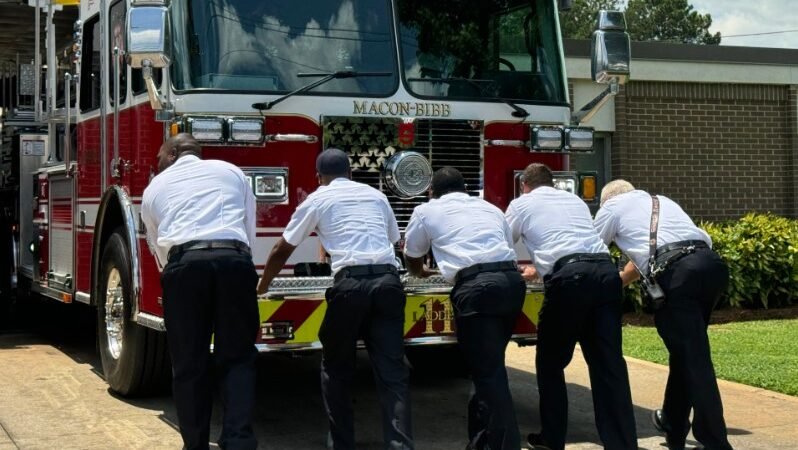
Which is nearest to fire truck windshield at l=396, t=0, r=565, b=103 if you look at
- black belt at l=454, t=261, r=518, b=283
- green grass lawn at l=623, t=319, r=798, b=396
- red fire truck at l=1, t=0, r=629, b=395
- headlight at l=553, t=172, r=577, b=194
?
red fire truck at l=1, t=0, r=629, b=395

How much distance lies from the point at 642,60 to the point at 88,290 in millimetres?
9549

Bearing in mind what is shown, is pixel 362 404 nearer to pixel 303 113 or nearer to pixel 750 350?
pixel 303 113

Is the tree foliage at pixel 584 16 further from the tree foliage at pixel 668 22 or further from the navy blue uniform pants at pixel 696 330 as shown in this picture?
the navy blue uniform pants at pixel 696 330

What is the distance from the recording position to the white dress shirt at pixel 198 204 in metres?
5.98

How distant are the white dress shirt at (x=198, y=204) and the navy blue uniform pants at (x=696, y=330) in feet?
7.55

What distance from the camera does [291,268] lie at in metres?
7.03

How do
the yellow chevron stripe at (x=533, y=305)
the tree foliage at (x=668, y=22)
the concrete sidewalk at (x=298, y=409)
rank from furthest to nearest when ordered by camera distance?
the tree foliage at (x=668, y=22) < the yellow chevron stripe at (x=533, y=305) < the concrete sidewalk at (x=298, y=409)

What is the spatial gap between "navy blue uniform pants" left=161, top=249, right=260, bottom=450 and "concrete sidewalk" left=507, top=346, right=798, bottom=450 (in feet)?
6.93

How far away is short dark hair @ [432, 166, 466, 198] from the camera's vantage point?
6.51m

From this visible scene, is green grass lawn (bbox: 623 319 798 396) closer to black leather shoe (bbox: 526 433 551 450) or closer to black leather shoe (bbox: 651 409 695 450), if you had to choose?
black leather shoe (bbox: 651 409 695 450)

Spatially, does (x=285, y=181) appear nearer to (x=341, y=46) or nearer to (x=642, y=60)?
(x=341, y=46)

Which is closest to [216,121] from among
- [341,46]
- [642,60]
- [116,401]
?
[341,46]

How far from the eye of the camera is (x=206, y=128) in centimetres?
664

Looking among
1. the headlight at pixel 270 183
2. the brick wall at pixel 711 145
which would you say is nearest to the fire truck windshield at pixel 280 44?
the headlight at pixel 270 183
